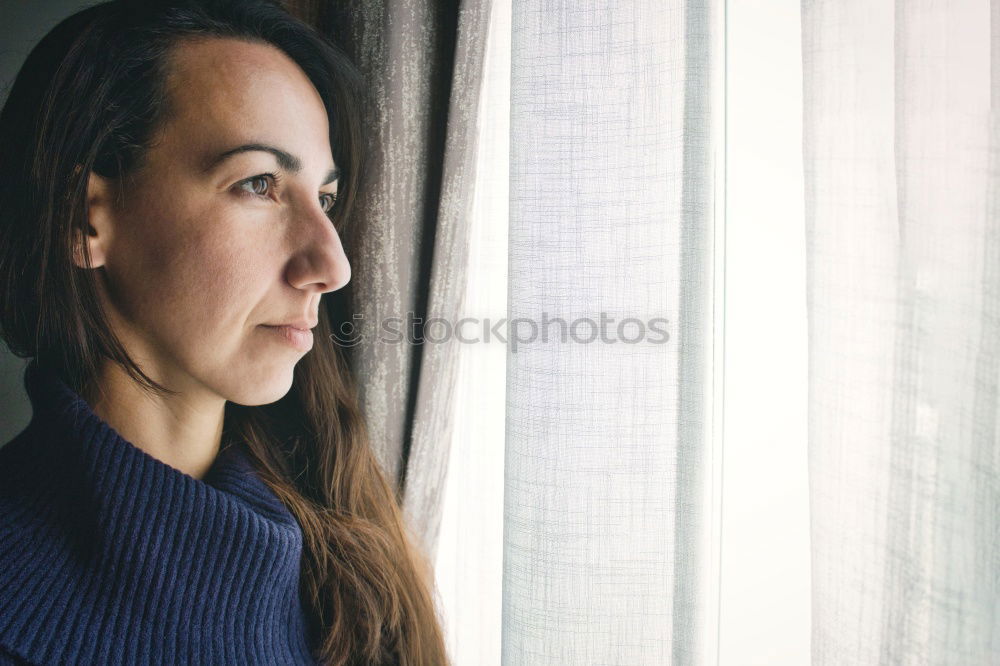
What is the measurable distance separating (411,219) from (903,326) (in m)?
0.65

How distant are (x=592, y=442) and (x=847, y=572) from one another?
31cm

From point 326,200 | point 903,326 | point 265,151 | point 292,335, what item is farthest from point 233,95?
point 903,326

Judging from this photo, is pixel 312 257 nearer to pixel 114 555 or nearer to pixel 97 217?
pixel 97 217

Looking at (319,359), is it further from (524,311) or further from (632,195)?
(632,195)

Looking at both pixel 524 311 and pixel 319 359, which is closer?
pixel 524 311

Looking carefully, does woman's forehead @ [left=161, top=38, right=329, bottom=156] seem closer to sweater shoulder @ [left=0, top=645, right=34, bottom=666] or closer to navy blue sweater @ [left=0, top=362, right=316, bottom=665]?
navy blue sweater @ [left=0, top=362, right=316, bottom=665]

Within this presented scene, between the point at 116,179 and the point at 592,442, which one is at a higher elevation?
the point at 116,179

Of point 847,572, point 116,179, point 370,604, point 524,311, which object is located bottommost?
point 370,604

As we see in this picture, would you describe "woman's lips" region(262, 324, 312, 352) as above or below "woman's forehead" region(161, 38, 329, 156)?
below

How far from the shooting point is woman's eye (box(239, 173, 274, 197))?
78 cm

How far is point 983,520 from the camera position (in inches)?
26.6

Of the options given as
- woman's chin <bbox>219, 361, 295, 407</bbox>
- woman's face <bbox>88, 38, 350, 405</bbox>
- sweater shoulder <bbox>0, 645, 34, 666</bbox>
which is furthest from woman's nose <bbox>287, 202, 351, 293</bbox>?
sweater shoulder <bbox>0, 645, 34, 666</bbox>

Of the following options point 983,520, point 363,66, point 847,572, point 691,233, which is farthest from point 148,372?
point 983,520

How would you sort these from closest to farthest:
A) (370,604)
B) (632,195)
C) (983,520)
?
1. (983,520)
2. (632,195)
3. (370,604)
